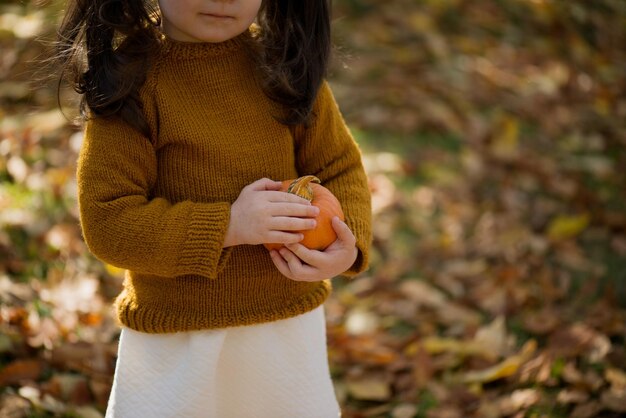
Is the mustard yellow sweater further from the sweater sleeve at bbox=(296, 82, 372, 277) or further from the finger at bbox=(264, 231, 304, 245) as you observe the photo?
the finger at bbox=(264, 231, 304, 245)

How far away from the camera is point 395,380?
2.88 m

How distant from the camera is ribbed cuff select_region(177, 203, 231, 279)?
1.75 m

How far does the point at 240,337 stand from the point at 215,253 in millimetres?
296

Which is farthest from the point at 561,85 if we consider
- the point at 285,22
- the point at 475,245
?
the point at 285,22

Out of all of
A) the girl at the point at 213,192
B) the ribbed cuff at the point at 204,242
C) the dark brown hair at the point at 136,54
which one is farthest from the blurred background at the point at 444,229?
the ribbed cuff at the point at 204,242

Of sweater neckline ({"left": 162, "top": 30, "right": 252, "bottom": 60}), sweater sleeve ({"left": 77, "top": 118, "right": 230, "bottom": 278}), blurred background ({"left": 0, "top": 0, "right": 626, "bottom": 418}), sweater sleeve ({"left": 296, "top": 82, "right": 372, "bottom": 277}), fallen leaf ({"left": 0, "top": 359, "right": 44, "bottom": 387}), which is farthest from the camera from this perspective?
blurred background ({"left": 0, "top": 0, "right": 626, "bottom": 418})

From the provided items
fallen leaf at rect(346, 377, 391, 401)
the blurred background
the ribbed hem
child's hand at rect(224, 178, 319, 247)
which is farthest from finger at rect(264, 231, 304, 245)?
fallen leaf at rect(346, 377, 391, 401)

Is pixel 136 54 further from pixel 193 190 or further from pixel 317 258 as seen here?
pixel 317 258

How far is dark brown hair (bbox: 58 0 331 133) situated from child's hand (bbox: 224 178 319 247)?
→ 0.82 ft

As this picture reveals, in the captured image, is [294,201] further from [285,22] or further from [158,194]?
[285,22]

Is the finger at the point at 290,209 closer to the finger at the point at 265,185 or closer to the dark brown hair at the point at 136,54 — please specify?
the finger at the point at 265,185

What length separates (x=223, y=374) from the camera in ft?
6.48

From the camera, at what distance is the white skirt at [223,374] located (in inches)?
75.0

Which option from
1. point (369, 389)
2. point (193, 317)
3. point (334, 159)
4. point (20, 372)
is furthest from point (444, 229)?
point (193, 317)
